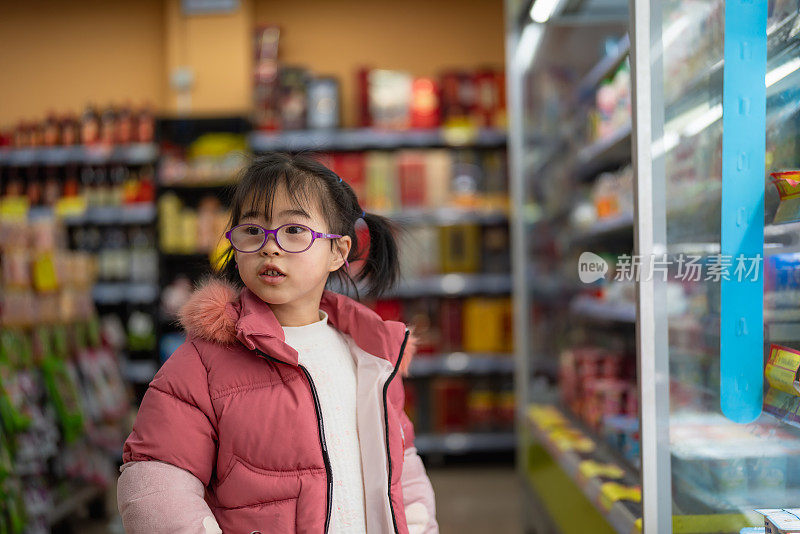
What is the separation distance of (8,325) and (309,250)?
7.97 feet

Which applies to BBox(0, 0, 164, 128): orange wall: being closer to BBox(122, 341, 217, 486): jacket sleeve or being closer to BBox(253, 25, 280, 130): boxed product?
BBox(253, 25, 280, 130): boxed product

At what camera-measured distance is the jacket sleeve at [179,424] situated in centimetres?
119

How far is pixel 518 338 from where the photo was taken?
3.63 metres

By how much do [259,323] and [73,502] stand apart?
105 inches

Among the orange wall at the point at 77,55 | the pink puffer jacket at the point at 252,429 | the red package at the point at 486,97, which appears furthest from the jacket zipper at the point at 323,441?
the orange wall at the point at 77,55

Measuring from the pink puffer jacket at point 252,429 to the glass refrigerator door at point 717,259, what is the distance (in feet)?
2.19

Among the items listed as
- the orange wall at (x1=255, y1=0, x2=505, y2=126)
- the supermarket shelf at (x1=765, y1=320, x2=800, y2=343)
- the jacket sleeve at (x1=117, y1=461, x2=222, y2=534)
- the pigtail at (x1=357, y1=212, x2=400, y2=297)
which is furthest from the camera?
the orange wall at (x1=255, y1=0, x2=505, y2=126)

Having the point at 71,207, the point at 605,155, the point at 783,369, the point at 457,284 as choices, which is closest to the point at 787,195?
the point at 783,369

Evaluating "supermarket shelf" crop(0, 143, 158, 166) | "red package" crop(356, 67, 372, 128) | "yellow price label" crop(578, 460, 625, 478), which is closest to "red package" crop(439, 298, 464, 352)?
"red package" crop(356, 67, 372, 128)

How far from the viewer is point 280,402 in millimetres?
1268

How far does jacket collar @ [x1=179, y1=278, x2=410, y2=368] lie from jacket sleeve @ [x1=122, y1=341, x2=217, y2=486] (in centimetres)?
9

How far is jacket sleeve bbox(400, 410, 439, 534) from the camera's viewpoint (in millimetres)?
1414

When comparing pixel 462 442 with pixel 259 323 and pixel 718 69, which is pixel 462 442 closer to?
pixel 718 69

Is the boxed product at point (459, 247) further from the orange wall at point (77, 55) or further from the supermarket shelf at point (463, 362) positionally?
the orange wall at point (77, 55)
